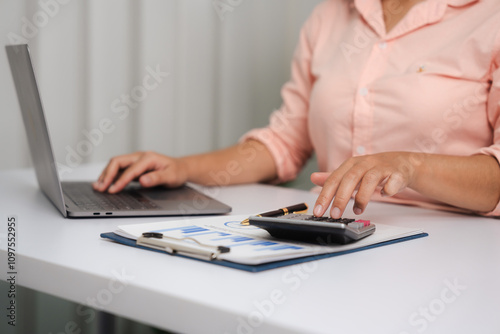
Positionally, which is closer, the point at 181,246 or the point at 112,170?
the point at 181,246

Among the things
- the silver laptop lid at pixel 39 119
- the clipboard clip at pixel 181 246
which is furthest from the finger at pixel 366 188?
the silver laptop lid at pixel 39 119

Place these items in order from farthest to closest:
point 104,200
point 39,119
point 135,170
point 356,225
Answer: point 135,170 < point 104,200 < point 39,119 < point 356,225

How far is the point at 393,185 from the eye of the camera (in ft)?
2.28

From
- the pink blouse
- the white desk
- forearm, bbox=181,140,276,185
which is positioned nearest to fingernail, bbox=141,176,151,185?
forearm, bbox=181,140,276,185

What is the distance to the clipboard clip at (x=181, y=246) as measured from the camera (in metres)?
0.54

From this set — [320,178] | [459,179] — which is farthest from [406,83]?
[320,178]

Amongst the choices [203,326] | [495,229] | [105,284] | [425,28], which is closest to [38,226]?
[105,284]

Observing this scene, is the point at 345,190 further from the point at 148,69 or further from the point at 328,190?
the point at 148,69

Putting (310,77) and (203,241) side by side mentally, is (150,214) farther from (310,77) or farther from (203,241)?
(310,77)

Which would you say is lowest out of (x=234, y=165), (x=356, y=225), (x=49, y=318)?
(x=49, y=318)

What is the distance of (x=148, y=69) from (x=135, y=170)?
585 mm

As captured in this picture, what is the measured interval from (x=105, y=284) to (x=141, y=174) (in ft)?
1.69

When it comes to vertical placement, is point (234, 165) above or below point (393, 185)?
below

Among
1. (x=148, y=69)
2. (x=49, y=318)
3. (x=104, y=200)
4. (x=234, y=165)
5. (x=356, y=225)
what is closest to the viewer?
(x=356, y=225)
